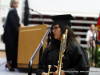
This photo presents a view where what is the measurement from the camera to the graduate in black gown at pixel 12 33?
5.42 meters

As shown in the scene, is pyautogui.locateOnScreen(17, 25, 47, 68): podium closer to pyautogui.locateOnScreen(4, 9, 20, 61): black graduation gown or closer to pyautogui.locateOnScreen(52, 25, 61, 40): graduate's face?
pyautogui.locateOnScreen(4, 9, 20, 61): black graduation gown

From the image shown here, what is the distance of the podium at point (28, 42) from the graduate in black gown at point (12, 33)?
9.6 inches

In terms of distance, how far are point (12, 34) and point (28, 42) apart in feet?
1.70

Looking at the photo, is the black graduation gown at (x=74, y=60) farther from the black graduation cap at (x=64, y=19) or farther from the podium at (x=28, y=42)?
the podium at (x=28, y=42)

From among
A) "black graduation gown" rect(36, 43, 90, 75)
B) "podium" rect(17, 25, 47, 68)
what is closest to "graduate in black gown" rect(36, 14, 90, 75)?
"black graduation gown" rect(36, 43, 90, 75)

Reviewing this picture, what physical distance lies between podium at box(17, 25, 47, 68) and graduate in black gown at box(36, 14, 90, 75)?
7.91 feet

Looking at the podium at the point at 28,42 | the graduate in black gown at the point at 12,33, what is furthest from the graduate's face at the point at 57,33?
the graduate in black gown at the point at 12,33

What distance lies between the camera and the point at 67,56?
240 cm

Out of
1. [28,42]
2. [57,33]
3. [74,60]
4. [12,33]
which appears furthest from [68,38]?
[12,33]

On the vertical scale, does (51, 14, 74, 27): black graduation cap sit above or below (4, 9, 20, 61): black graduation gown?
above

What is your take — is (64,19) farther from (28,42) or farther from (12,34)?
(12,34)

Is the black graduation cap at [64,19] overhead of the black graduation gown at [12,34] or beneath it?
overhead

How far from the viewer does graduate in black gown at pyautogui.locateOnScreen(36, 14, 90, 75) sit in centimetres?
234

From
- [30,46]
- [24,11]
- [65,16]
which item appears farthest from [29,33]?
[24,11]
